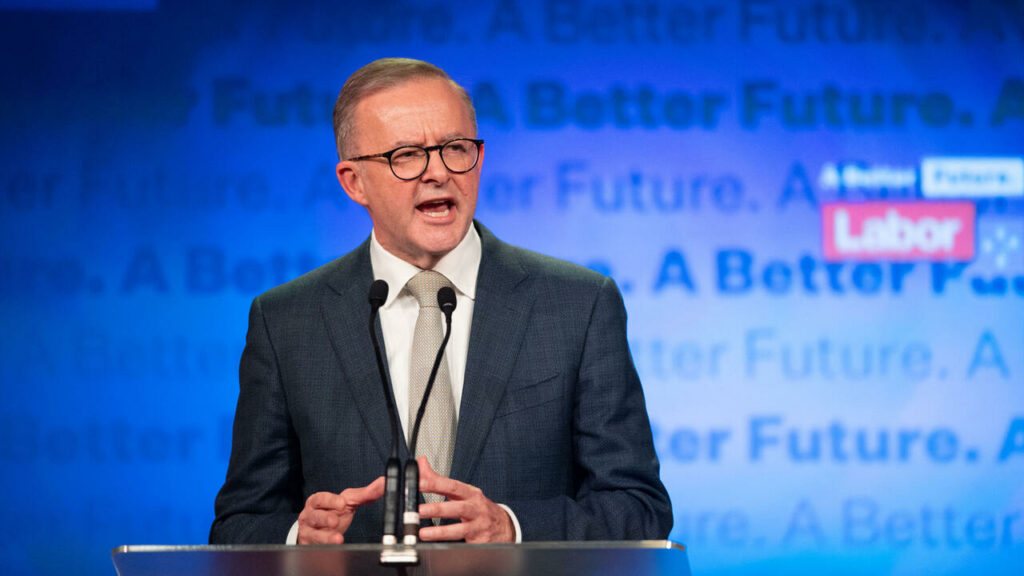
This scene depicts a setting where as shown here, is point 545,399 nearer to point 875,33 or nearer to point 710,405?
point 710,405

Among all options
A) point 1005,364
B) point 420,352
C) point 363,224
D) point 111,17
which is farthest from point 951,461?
point 111,17

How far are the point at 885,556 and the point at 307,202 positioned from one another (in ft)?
7.67

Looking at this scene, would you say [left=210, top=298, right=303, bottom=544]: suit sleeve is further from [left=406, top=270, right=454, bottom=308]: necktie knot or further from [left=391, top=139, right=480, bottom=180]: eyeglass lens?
[left=391, top=139, right=480, bottom=180]: eyeglass lens

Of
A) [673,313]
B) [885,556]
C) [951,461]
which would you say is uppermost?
[673,313]

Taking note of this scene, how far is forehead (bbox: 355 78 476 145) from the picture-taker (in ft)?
6.60

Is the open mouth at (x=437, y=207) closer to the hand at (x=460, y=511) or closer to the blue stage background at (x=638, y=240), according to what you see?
the hand at (x=460, y=511)

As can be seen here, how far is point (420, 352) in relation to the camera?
1.98 m

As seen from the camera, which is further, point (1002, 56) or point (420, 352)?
point (1002, 56)

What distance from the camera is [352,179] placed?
2166mm

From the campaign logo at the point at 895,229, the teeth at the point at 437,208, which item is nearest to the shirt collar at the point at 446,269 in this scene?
the teeth at the point at 437,208

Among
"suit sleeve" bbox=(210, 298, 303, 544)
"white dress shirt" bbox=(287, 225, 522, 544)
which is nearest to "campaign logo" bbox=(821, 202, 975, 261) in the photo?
"white dress shirt" bbox=(287, 225, 522, 544)

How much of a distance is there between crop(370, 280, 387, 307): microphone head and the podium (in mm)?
433

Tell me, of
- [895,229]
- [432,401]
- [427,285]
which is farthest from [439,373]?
[895,229]

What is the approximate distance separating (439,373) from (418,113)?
0.47 m
